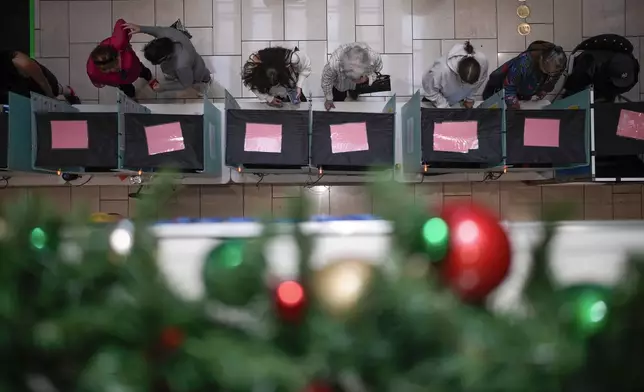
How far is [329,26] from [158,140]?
2134mm

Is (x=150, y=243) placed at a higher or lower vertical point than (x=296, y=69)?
lower

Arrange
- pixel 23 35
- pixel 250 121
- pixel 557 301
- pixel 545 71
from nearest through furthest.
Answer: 1. pixel 557 301
2. pixel 250 121
3. pixel 545 71
4. pixel 23 35

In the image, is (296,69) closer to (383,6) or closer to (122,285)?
(383,6)

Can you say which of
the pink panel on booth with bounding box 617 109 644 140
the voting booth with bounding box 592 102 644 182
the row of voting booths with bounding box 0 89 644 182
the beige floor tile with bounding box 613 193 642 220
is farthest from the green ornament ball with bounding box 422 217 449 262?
the beige floor tile with bounding box 613 193 642 220

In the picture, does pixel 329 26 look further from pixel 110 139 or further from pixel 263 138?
pixel 110 139

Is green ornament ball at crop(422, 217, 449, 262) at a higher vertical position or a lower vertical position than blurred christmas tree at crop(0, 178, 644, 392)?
higher

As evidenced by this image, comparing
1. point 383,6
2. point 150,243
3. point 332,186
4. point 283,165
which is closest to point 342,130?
point 283,165

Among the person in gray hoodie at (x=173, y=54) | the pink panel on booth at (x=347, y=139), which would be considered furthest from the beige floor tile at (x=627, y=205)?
the person in gray hoodie at (x=173, y=54)

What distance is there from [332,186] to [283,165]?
127cm

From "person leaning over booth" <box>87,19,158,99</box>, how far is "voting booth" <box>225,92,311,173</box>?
3.52 feet

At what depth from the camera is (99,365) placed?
506 mm

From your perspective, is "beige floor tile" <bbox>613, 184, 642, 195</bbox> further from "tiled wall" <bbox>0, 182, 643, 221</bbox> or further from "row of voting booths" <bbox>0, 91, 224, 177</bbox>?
"row of voting booths" <bbox>0, 91, 224, 177</bbox>

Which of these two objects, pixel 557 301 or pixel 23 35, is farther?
pixel 23 35

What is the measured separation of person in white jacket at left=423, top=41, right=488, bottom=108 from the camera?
3.09m
